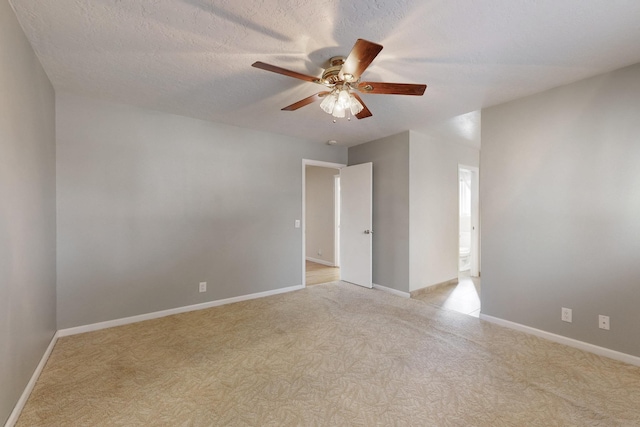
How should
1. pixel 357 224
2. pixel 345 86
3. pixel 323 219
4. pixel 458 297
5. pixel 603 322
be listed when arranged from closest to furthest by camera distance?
pixel 345 86 → pixel 603 322 → pixel 458 297 → pixel 357 224 → pixel 323 219

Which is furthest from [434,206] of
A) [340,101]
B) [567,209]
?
[340,101]

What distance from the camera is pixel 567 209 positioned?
2605 mm

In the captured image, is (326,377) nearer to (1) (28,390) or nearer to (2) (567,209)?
(1) (28,390)

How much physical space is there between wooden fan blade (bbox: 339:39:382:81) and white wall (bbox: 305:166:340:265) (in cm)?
438

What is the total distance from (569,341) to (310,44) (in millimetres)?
3369

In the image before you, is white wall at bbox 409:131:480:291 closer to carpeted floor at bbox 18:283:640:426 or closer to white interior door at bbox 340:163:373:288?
white interior door at bbox 340:163:373:288

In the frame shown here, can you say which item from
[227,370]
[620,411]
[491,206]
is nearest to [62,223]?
[227,370]

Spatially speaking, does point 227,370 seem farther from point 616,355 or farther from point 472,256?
point 472,256

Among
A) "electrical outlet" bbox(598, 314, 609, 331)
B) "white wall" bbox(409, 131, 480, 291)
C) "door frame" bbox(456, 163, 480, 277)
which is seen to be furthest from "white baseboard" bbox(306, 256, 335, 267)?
"electrical outlet" bbox(598, 314, 609, 331)

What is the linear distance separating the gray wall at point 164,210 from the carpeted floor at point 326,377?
487 millimetres

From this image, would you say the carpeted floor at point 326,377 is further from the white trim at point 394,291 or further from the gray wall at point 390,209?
the gray wall at point 390,209

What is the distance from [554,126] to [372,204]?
2.42 metres

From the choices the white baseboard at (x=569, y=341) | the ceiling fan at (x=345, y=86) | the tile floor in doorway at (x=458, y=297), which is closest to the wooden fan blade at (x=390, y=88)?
the ceiling fan at (x=345, y=86)

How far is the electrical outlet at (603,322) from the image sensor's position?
94.0 inches
